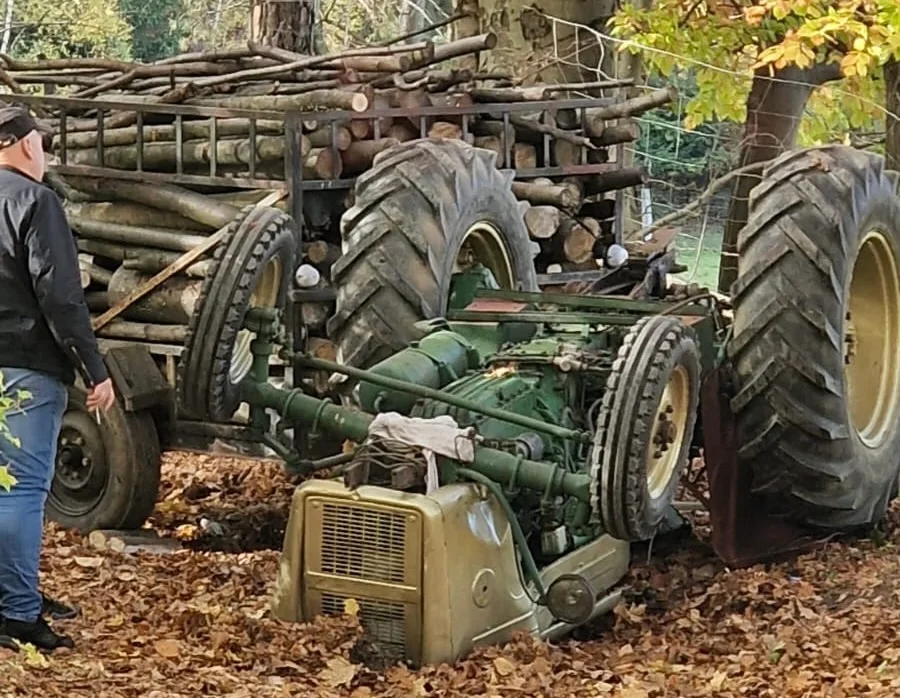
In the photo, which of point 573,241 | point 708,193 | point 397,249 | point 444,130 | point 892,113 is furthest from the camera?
point 708,193

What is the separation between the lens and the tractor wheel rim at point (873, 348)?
7.98m

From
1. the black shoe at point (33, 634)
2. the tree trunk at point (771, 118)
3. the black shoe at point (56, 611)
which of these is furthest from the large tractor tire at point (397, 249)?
the tree trunk at point (771, 118)

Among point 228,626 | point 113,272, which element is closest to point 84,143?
point 113,272

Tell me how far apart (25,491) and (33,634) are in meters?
0.54

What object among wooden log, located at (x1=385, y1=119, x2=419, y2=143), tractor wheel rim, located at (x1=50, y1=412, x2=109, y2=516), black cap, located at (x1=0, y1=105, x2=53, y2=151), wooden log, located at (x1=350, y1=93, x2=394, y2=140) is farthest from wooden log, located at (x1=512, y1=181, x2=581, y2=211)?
black cap, located at (x1=0, y1=105, x2=53, y2=151)

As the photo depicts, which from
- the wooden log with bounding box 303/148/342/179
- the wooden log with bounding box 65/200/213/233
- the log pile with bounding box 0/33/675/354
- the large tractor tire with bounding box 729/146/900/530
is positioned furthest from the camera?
the wooden log with bounding box 65/200/213/233

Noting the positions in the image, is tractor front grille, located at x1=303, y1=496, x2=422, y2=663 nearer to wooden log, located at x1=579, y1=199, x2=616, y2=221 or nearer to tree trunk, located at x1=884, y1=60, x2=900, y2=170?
wooden log, located at x1=579, y1=199, x2=616, y2=221

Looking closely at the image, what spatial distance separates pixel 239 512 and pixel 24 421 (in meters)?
3.09

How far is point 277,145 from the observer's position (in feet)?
27.7

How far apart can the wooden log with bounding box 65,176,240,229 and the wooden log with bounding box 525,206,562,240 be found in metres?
1.97

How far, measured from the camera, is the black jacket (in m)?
5.98

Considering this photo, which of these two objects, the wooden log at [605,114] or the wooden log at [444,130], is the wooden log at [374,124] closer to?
the wooden log at [444,130]

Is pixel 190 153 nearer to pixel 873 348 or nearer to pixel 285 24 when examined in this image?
pixel 873 348

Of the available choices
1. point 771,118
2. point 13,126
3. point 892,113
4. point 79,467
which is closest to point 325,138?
point 79,467
